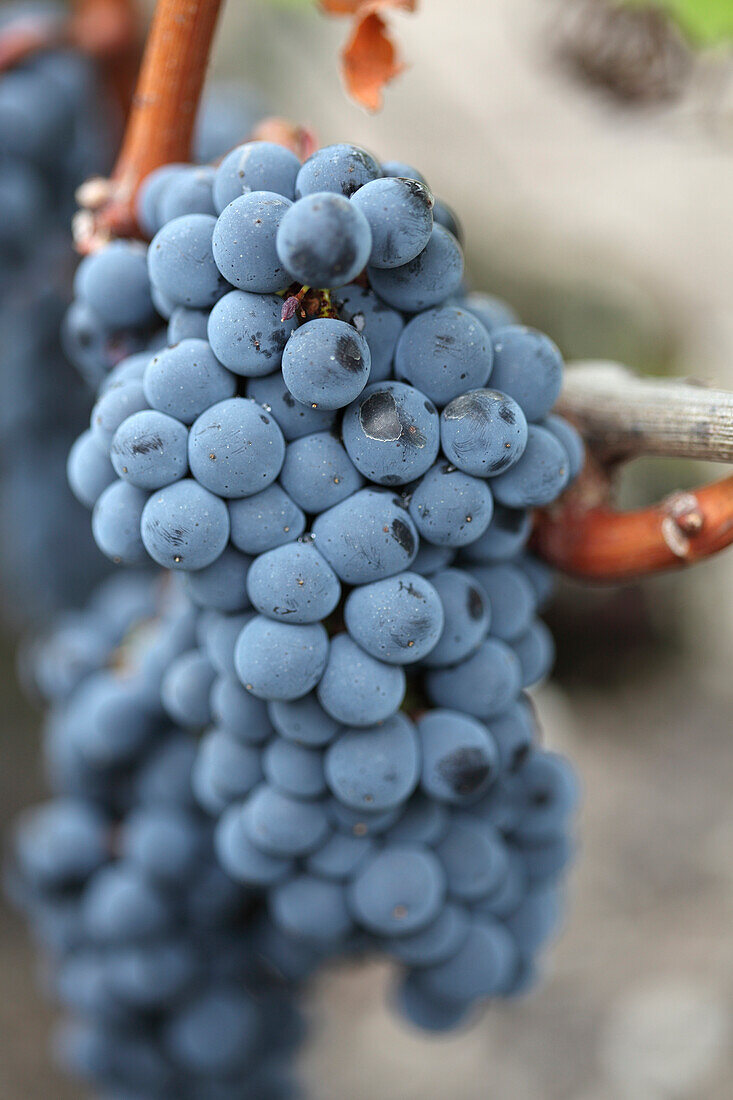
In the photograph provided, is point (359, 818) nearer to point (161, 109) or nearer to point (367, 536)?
point (367, 536)

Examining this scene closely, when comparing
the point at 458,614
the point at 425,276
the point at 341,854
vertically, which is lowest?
the point at 341,854

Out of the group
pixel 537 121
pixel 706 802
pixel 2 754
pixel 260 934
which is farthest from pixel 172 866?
pixel 537 121

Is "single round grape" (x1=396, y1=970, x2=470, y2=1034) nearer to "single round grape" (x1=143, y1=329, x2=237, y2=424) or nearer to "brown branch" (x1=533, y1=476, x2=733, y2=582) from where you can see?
"brown branch" (x1=533, y1=476, x2=733, y2=582)

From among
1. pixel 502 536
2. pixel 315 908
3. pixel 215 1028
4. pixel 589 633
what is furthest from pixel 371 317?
pixel 589 633

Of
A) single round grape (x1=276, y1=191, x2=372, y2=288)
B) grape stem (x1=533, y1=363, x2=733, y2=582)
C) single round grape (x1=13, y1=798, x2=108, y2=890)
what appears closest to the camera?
single round grape (x1=276, y1=191, x2=372, y2=288)

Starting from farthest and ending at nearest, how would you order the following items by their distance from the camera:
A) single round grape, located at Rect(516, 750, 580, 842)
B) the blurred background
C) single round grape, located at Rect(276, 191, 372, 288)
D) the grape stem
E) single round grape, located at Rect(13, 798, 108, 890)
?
1. the blurred background
2. single round grape, located at Rect(13, 798, 108, 890)
3. single round grape, located at Rect(516, 750, 580, 842)
4. the grape stem
5. single round grape, located at Rect(276, 191, 372, 288)

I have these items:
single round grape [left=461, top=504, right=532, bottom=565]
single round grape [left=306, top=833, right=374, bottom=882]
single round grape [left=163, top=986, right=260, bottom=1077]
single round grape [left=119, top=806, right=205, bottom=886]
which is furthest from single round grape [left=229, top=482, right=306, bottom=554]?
single round grape [left=163, top=986, right=260, bottom=1077]

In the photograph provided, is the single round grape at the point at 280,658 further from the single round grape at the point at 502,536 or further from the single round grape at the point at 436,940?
the single round grape at the point at 436,940
